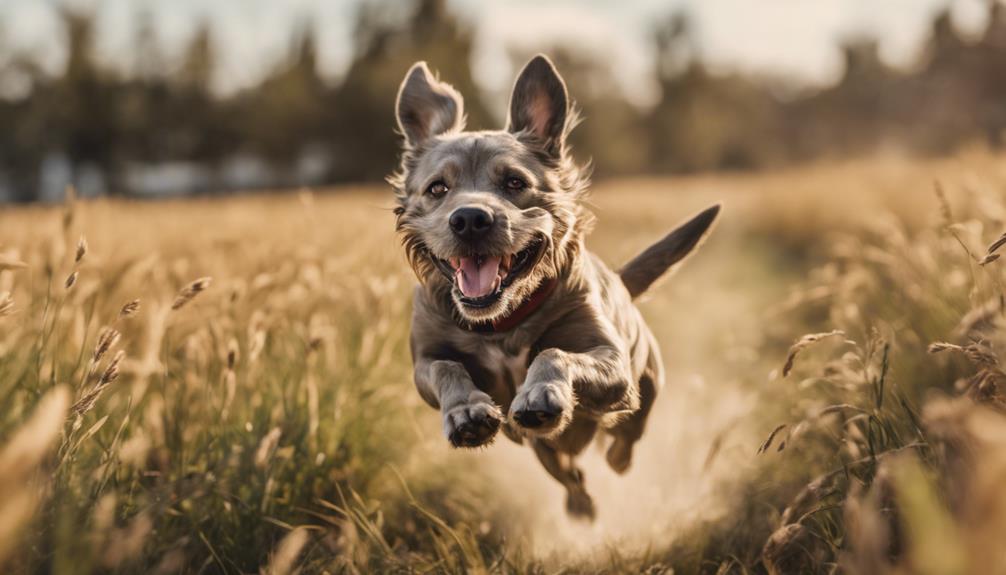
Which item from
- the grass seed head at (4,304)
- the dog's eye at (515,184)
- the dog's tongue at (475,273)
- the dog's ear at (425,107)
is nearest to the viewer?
the grass seed head at (4,304)

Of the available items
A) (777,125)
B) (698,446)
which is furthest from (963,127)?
(698,446)

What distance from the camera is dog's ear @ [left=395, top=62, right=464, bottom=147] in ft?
14.1

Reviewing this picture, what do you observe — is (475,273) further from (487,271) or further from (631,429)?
(631,429)

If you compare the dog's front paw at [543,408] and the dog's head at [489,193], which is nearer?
the dog's front paw at [543,408]

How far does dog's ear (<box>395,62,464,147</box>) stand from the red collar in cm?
121

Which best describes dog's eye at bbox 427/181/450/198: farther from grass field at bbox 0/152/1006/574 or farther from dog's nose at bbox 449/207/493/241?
grass field at bbox 0/152/1006/574

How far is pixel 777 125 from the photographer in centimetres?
7681

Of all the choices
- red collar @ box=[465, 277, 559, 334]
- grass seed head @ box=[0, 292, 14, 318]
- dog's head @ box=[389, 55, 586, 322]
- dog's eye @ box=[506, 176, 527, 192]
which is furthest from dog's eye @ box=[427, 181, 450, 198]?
grass seed head @ box=[0, 292, 14, 318]

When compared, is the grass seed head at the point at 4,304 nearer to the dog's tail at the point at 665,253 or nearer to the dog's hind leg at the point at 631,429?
the dog's hind leg at the point at 631,429

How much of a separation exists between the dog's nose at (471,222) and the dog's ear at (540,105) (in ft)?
3.04

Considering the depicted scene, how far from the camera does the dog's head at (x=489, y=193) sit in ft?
11.2

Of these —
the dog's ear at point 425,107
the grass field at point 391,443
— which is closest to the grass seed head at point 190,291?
the grass field at point 391,443

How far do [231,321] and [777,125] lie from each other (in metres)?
79.3

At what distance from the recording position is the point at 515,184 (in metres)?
3.85
